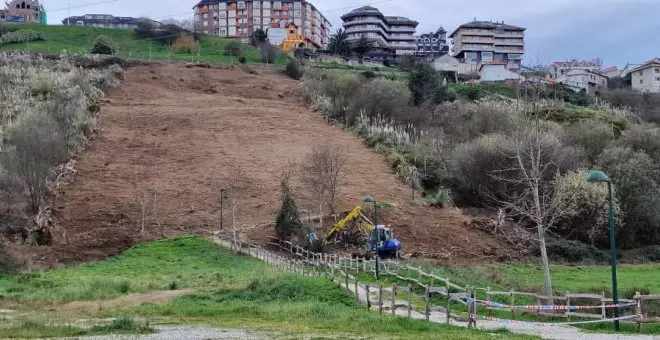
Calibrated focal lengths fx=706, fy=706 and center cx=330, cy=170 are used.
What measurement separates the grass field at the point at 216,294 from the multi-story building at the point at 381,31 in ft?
384

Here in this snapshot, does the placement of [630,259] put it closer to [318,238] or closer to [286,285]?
[318,238]

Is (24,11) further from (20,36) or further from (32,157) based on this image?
(32,157)

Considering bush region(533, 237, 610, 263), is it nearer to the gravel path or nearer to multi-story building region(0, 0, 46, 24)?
the gravel path

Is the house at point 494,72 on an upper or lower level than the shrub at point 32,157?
upper

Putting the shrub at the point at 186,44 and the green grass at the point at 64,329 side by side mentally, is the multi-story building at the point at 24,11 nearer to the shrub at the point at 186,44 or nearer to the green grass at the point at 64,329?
the shrub at the point at 186,44

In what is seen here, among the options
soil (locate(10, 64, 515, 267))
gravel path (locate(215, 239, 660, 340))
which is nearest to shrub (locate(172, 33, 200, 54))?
soil (locate(10, 64, 515, 267))

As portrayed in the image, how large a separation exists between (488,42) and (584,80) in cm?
3723

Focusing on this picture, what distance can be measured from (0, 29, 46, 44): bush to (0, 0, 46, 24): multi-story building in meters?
55.5

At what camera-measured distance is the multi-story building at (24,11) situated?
A: 17881cm

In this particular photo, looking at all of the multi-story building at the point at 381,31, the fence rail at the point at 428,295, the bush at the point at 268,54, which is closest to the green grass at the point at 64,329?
the fence rail at the point at 428,295

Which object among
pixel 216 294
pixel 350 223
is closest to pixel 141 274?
pixel 216 294

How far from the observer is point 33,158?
48688 mm

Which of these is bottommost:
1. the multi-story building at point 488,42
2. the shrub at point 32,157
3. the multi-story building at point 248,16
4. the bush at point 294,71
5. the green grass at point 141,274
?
the green grass at point 141,274

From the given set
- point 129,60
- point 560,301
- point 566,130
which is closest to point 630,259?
point 566,130
